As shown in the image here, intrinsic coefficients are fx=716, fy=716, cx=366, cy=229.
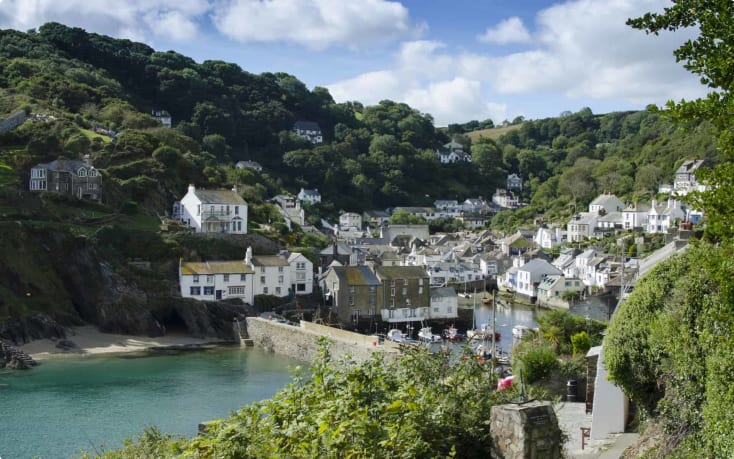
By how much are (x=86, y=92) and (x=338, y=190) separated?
116 feet

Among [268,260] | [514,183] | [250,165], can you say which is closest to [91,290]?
[268,260]

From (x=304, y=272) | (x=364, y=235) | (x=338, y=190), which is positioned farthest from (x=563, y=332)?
(x=338, y=190)

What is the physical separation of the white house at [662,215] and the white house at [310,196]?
4059 centimetres

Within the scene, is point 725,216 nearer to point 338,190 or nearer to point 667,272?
point 667,272

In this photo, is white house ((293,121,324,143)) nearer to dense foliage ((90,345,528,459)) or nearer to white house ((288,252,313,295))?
white house ((288,252,313,295))

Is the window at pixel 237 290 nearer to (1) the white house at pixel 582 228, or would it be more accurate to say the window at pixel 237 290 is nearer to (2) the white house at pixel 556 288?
(2) the white house at pixel 556 288

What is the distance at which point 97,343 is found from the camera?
3566 cm

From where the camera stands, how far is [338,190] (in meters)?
97.0

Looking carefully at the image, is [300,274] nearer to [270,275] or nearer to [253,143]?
[270,275]

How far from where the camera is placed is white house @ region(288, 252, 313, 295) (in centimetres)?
4522

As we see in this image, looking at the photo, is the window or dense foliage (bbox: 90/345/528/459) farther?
the window

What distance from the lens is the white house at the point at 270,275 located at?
4350 centimetres

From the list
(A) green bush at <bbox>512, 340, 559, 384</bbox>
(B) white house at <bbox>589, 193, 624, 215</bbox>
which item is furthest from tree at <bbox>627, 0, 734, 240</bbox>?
(B) white house at <bbox>589, 193, 624, 215</bbox>

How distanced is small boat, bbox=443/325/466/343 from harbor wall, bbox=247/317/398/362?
7.31 m
